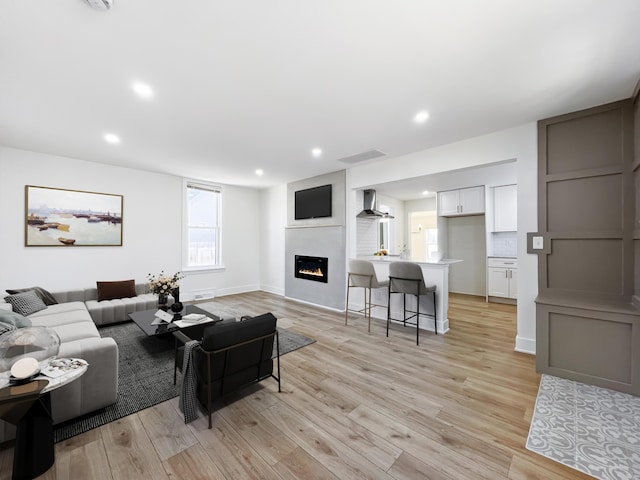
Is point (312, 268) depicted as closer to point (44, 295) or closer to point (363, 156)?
point (363, 156)

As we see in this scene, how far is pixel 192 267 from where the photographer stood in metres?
5.92

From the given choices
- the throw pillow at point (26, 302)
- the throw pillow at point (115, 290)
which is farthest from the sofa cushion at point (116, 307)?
the throw pillow at point (26, 302)

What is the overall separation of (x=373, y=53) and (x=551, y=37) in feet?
3.86

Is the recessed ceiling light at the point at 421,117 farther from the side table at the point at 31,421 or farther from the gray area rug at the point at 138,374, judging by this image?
the side table at the point at 31,421

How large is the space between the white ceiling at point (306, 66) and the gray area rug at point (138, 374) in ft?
8.84

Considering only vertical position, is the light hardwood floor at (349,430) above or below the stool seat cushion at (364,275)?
below

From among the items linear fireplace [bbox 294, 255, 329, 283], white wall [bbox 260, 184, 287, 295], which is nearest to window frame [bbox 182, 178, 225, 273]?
white wall [bbox 260, 184, 287, 295]

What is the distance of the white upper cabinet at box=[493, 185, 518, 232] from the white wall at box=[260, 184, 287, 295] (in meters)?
4.77

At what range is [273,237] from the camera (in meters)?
6.82

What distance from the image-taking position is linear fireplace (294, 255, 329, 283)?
541 cm

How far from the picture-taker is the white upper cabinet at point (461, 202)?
598 centimetres

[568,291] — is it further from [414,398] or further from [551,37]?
[551,37]

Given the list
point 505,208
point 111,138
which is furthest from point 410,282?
point 111,138

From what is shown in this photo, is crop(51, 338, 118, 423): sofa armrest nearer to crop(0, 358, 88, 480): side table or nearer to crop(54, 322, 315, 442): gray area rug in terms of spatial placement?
crop(54, 322, 315, 442): gray area rug
